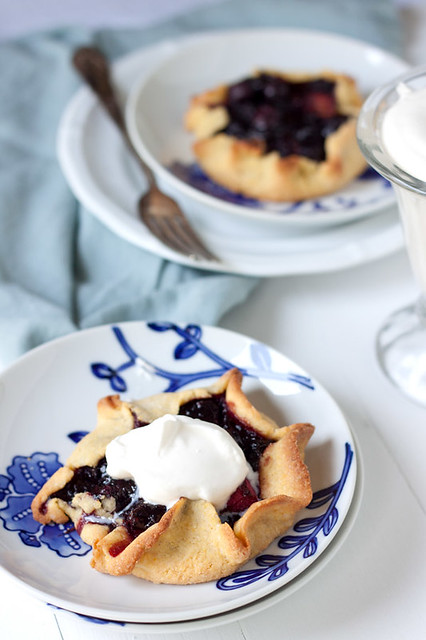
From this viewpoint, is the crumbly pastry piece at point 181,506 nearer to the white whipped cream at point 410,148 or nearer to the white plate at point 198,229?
the white whipped cream at point 410,148

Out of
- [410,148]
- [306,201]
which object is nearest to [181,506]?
[410,148]

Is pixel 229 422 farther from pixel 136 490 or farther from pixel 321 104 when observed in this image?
pixel 321 104

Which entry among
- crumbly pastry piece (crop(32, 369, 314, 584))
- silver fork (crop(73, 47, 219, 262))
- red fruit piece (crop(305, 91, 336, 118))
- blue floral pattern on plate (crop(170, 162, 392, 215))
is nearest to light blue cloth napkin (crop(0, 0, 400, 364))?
silver fork (crop(73, 47, 219, 262))

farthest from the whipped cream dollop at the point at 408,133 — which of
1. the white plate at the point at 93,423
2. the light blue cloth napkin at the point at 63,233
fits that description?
the light blue cloth napkin at the point at 63,233

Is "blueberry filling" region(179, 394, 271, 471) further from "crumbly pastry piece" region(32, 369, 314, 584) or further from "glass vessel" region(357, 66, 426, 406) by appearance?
"glass vessel" region(357, 66, 426, 406)

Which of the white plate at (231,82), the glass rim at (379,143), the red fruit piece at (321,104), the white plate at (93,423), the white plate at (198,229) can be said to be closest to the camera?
the white plate at (93,423)

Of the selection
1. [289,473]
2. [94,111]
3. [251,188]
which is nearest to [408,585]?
[289,473]

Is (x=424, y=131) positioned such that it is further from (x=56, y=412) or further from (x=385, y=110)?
(x=56, y=412)
